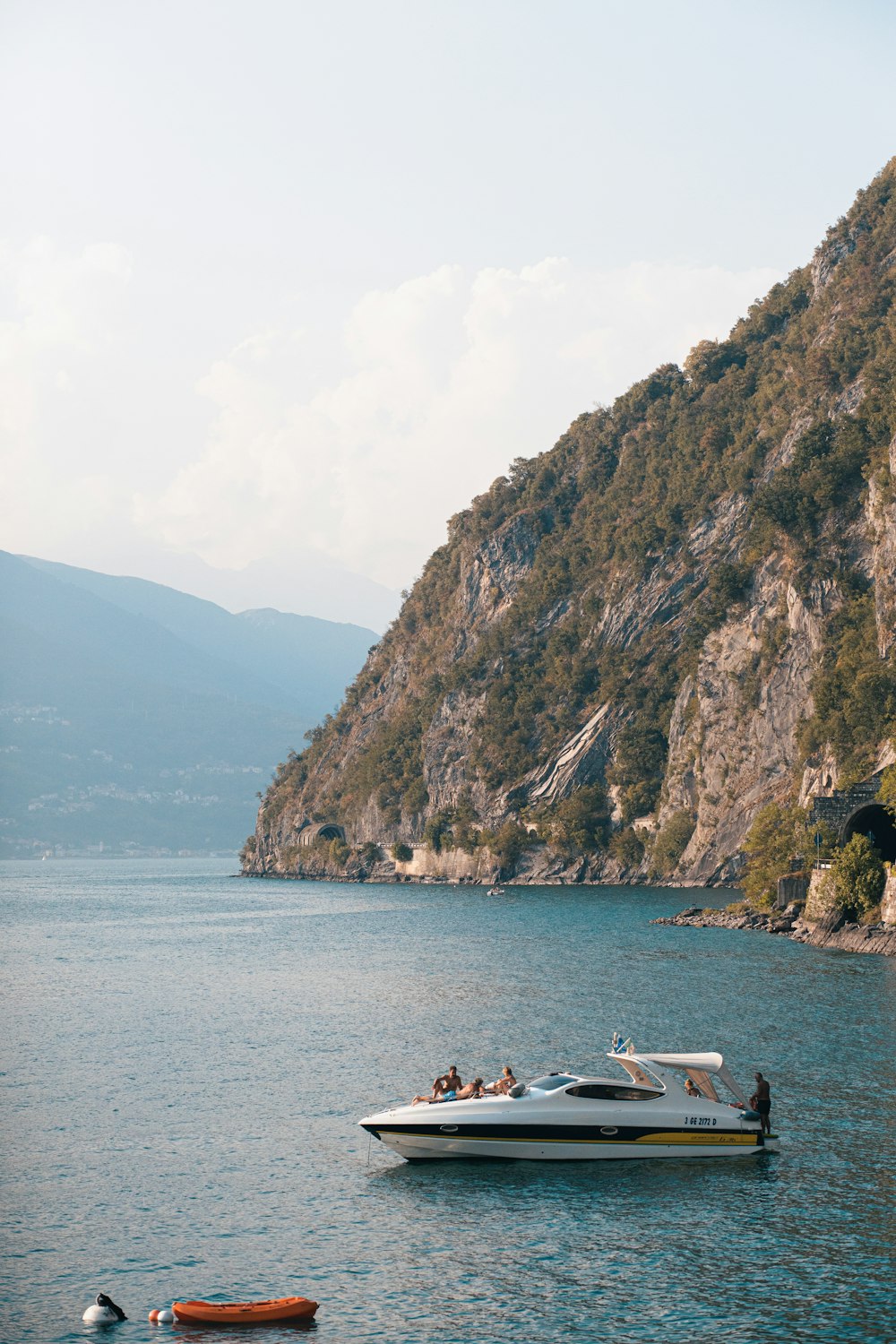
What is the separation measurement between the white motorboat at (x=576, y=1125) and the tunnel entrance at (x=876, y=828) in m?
69.0

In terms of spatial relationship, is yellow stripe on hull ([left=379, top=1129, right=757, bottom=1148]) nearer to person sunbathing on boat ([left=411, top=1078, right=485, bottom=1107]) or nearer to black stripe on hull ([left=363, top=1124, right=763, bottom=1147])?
black stripe on hull ([left=363, top=1124, right=763, bottom=1147])

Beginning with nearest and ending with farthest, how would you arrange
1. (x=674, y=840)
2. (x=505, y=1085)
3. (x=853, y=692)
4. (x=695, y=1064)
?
(x=505, y=1085) → (x=695, y=1064) → (x=853, y=692) → (x=674, y=840)

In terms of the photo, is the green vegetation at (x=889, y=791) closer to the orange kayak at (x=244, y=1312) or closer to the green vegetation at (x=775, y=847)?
the green vegetation at (x=775, y=847)

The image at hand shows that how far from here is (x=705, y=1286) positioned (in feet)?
106

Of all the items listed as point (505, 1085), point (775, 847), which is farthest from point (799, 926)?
point (505, 1085)

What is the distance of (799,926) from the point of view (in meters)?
113

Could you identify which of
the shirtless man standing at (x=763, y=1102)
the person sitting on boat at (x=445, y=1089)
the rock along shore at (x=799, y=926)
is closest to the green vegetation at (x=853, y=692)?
the rock along shore at (x=799, y=926)

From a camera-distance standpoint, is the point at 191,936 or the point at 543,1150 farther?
the point at 191,936

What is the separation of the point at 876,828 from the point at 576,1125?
261 feet

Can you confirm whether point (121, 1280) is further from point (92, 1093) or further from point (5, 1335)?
point (92, 1093)

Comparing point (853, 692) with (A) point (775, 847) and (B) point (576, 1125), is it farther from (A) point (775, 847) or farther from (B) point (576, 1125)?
(B) point (576, 1125)

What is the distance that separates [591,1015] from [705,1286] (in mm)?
39560

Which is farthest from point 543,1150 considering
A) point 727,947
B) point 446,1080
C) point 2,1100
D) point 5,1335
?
point 727,947

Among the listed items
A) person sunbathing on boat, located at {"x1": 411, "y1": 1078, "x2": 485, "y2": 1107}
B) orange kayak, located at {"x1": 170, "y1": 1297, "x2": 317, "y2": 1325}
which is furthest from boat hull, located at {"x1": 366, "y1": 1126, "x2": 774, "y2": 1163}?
orange kayak, located at {"x1": 170, "y1": 1297, "x2": 317, "y2": 1325}
